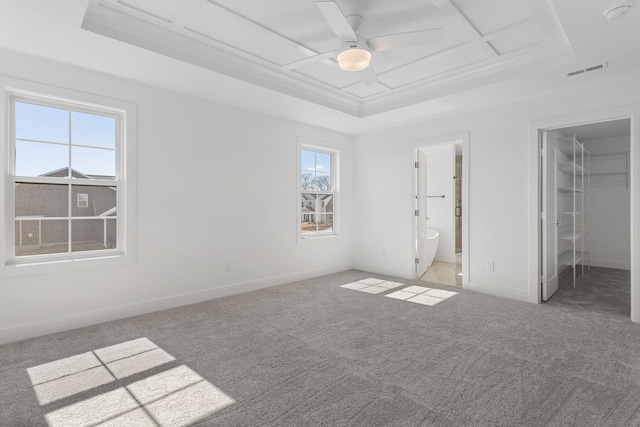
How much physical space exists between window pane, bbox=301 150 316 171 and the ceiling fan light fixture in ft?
8.75

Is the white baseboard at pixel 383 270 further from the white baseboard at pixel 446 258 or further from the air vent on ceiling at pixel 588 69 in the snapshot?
the air vent on ceiling at pixel 588 69

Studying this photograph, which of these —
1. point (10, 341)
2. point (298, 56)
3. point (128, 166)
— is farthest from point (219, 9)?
point (10, 341)

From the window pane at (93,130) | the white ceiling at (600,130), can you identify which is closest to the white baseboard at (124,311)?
the window pane at (93,130)

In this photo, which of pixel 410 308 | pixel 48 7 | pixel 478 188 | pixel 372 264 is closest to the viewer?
pixel 48 7

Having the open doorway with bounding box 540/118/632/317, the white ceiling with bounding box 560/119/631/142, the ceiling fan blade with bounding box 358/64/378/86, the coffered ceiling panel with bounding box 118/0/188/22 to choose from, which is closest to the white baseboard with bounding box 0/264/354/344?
the coffered ceiling panel with bounding box 118/0/188/22

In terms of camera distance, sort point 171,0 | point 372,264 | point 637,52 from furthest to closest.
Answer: point 372,264 → point 637,52 → point 171,0

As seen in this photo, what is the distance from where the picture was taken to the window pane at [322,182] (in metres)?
5.52

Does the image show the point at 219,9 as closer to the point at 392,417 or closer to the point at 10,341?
the point at 392,417

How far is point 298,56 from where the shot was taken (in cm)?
336

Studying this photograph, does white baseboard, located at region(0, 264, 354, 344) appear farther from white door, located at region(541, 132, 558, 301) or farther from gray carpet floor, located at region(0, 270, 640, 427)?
white door, located at region(541, 132, 558, 301)

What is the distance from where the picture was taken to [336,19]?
7.54ft

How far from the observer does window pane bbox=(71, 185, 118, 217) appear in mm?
3270

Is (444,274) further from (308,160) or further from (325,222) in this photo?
(308,160)

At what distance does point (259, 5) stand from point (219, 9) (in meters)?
0.31
